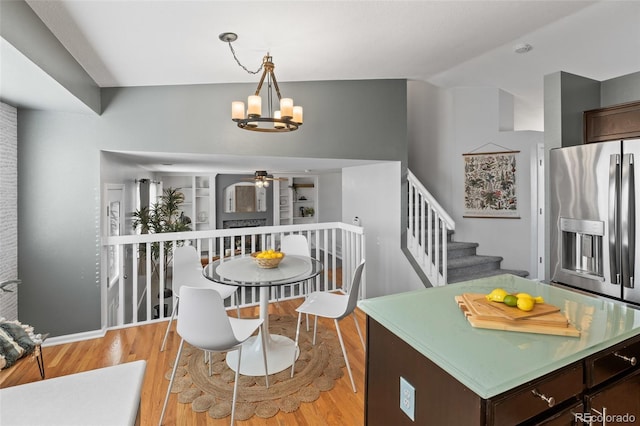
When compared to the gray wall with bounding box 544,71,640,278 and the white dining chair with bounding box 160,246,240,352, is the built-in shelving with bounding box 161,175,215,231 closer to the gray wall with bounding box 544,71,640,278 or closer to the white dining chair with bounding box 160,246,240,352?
the white dining chair with bounding box 160,246,240,352

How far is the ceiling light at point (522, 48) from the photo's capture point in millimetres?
3246

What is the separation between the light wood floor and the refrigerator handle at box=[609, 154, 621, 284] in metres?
2.09

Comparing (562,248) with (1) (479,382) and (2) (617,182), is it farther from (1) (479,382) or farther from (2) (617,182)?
(1) (479,382)

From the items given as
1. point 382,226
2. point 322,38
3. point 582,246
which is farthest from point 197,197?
point 582,246

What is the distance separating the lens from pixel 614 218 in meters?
2.48

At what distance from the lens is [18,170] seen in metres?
2.75

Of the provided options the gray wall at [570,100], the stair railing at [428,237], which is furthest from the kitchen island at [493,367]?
the stair railing at [428,237]

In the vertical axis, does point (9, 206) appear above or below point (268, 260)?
above

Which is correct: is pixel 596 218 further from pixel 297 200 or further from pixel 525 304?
pixel 297 200

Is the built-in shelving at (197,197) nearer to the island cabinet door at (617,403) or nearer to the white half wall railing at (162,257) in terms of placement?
the white half wall railing at (162,257)

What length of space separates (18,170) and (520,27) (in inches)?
180

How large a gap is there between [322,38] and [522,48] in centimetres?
222

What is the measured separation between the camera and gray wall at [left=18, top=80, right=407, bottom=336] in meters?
2.81

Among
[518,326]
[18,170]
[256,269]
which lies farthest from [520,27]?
[18,170]
